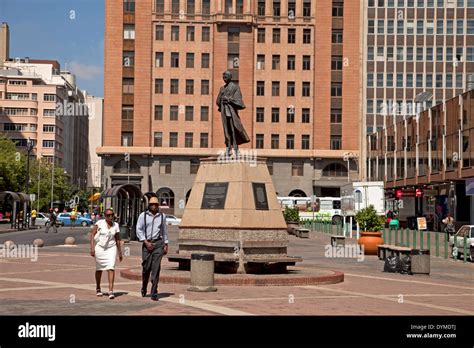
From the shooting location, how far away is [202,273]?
53.8 ft

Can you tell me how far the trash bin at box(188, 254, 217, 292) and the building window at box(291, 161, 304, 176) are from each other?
224ft

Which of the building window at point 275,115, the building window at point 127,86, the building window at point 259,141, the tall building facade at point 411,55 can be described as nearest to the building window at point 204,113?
the building window at point 259,141

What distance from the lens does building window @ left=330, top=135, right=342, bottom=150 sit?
85.2 m

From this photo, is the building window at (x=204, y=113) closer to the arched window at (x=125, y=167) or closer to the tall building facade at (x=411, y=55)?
the arched window at (x=125, y=167)

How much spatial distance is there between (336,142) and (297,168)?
5197mm

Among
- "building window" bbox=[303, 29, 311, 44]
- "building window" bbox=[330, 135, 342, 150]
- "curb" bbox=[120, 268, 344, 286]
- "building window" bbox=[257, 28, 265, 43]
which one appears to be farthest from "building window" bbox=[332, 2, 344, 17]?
"curb" bbox=[120, 268, 344, 286]

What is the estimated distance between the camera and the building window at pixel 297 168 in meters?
84.5

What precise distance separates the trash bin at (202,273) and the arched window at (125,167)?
6755 centimetres

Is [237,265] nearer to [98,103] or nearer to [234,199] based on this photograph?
[234,199]

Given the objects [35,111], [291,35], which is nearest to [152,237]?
[291,35]

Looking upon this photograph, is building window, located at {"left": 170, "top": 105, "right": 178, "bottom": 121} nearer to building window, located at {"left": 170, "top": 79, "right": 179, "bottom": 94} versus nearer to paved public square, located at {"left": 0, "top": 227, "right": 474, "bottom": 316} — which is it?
building window, located at {"left": 170, "top": 79, "right": 179, "bottom": 94}

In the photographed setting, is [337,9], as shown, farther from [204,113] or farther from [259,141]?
[204,113]

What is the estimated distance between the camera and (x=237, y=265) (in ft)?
64.7
